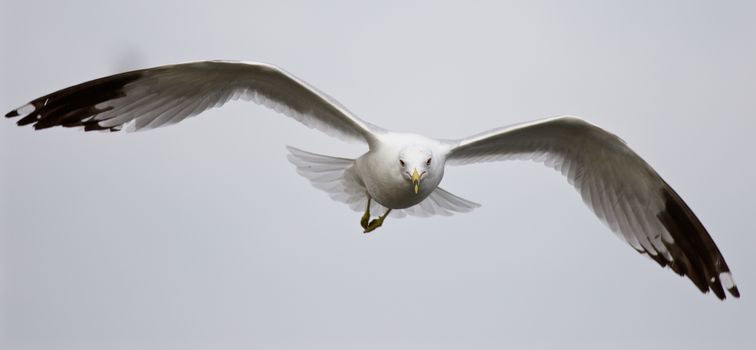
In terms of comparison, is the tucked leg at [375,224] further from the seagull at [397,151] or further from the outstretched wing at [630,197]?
the outstretched wing at [630,197]

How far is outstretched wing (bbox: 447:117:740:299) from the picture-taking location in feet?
22.2

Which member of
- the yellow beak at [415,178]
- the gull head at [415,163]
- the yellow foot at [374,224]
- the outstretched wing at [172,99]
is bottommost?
the yellow foot at [374,224]

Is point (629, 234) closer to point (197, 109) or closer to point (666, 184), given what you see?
point (666, 184)

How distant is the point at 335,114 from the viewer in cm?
638

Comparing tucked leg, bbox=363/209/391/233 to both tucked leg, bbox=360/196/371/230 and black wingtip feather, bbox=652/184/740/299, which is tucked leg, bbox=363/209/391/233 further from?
black wingtip feather, bbox=652/184/740/299

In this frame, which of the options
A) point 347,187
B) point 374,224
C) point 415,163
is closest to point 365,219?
point 374,224

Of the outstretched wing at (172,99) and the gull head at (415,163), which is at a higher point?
the outstretched wing at (172,99)

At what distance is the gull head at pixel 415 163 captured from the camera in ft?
19.1

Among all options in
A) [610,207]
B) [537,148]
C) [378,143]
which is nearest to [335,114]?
[378,143]

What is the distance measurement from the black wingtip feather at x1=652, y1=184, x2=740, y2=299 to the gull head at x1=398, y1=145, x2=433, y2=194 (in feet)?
5.71

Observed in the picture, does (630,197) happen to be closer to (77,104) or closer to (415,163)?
(415,163)

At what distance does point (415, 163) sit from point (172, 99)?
4.96 feet

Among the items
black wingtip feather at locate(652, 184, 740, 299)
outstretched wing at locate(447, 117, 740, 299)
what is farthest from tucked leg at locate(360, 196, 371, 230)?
black wingtip feather at locate(652, 184, 740, 299)

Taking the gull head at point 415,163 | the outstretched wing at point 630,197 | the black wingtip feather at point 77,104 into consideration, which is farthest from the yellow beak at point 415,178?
the black wingtip feather at point 77,104
